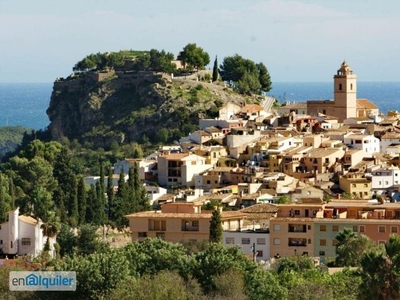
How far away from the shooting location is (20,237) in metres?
56.1

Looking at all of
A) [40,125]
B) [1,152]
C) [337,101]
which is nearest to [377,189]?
[337,101]

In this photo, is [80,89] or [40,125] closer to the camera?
[80,89]

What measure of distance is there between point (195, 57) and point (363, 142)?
25.3 m

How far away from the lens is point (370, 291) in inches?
1335

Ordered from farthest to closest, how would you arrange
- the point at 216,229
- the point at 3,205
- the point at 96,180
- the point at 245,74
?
the point at 245,74, the point at 96,180, the point at 3,205, the point at 216,229

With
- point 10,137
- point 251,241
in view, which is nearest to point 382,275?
point 251,241

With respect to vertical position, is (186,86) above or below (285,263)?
above

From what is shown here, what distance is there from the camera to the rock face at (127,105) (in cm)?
8644

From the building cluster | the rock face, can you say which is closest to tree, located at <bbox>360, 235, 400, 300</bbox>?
the building cluster

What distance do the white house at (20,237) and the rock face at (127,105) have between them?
91.2 feet

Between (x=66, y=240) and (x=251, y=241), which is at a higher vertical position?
(x=251, y=241)

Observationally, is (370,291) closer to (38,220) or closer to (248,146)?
(38,220)

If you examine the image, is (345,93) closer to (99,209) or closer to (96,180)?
(96,180)

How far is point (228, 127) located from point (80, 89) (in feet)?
76.3
